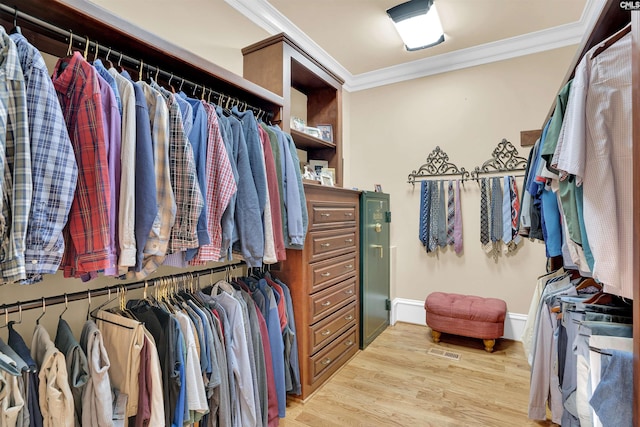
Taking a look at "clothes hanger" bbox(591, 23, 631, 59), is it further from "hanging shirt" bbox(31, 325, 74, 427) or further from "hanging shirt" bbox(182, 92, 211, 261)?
"hanging shirt" bbox(31, 325, 74, 427)

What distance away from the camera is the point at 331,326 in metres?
2.33

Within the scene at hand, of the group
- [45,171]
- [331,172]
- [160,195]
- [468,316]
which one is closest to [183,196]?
[160,195]

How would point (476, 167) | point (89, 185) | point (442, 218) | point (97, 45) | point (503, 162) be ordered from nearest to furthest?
point (89, 185), point (97, 45), point (503, 162), point (476, 167), point (442, 218)

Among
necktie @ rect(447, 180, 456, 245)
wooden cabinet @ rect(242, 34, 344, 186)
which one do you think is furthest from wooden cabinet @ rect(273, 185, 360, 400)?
necktie @ rect(447, 180, 456, 245)

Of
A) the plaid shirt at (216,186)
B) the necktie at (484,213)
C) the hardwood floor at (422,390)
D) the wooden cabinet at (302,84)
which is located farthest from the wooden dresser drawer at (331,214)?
the necktie at (484,213)

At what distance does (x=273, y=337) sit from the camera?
6.13 ft

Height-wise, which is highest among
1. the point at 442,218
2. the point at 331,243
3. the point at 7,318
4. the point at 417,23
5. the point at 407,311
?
the point at 417,23

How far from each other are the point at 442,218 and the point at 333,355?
178 centimetres

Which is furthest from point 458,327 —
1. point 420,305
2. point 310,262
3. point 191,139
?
point 191,139

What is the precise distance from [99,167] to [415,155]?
3.05 m

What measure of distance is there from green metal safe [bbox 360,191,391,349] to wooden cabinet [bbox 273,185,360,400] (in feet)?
0.32

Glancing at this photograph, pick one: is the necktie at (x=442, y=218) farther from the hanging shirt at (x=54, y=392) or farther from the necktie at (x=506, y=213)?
the hanging shirt at (x=54, y=392)

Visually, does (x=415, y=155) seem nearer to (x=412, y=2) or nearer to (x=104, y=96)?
(x=412, y=2)

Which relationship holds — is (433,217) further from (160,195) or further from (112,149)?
(112,149)
